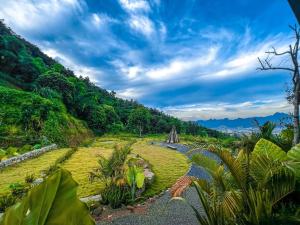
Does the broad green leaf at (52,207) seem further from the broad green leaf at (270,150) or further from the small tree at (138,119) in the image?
the small tree at (138,119)

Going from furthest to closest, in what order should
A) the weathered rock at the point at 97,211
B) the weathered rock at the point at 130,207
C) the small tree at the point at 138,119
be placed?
the small tree at the point at 138,119 → the weathered rock at the point at 130,207 → the weathered rock at the point at 97,211

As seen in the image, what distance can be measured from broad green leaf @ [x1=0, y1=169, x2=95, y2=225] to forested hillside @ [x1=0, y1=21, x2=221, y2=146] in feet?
61.0

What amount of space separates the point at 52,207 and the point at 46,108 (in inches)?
914

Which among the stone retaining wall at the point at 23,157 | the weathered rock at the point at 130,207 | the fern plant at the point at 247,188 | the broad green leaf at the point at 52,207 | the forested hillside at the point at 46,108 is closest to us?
the broad green leaf at the point at 52,207

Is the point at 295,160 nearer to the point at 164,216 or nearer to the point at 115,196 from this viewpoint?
the point at 164,216

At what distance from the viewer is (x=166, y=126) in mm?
44844

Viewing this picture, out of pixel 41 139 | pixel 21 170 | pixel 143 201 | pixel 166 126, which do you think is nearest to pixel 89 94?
pixel 166 126

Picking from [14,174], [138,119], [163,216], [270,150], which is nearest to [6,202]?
[163,216]

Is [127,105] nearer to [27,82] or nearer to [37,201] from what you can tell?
[27,82]

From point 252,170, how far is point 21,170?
10.0 meters

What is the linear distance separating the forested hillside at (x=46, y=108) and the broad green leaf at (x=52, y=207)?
18.6 meters

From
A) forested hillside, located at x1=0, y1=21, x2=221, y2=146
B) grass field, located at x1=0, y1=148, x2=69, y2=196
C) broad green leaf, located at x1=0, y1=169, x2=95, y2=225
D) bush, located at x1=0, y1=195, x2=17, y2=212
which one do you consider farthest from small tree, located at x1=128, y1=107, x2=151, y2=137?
broad green leaf, located at x1=0, y1=169, x2=95, y2=225

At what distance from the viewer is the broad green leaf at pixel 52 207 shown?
1.22m

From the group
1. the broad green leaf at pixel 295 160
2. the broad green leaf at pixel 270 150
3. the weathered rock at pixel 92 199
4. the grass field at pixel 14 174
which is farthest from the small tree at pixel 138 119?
the broad green leaf at pixel 295 160
